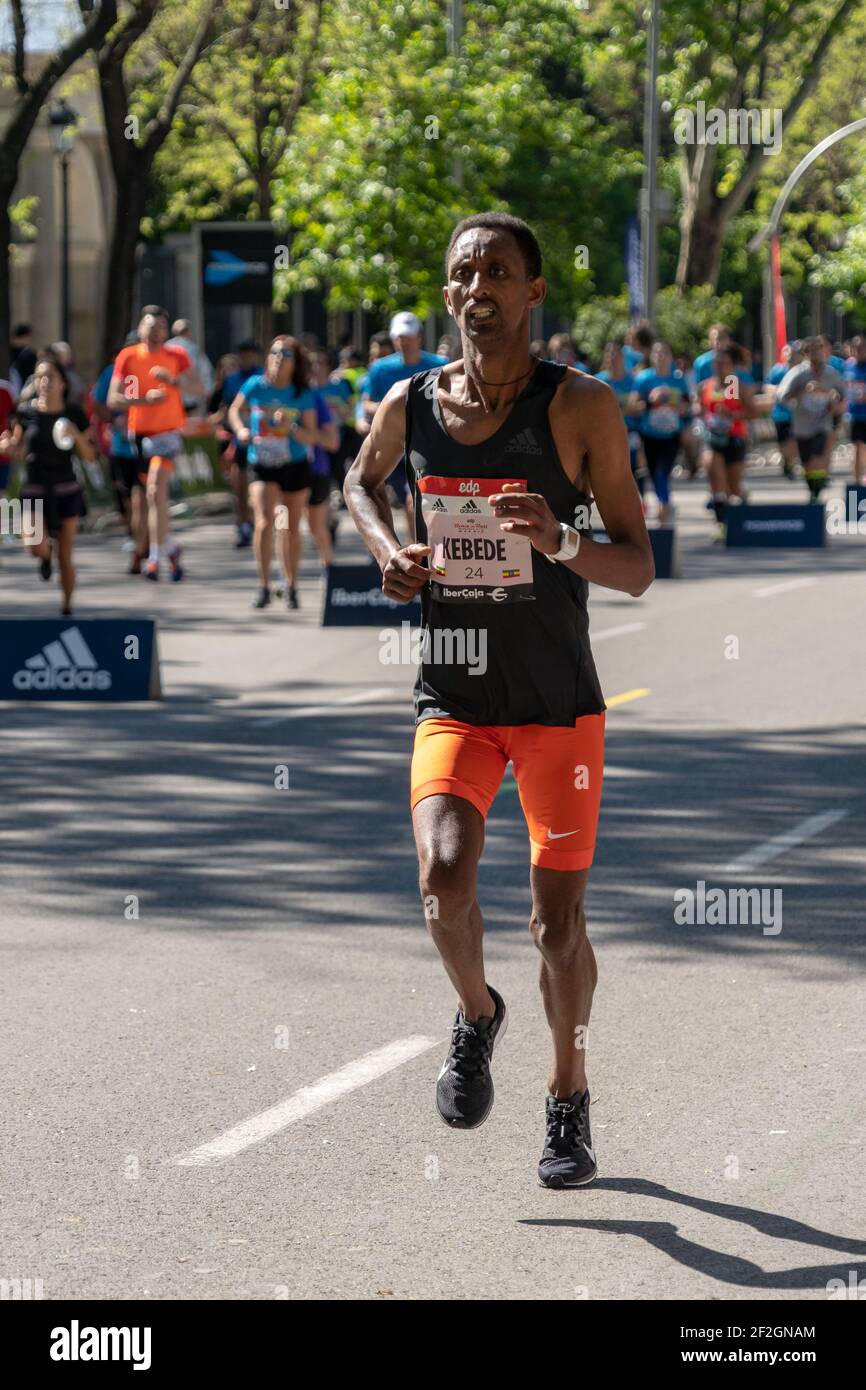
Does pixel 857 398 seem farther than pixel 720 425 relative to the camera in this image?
Yes

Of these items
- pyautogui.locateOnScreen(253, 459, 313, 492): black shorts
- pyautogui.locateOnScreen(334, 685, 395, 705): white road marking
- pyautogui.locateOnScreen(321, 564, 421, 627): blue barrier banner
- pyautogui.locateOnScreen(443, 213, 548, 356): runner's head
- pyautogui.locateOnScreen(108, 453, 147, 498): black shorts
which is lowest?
pyautogui.locateOnScreen(334, 685, 395, 705): white road marking

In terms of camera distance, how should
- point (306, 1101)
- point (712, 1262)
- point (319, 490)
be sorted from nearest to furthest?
point (712, 1262) < point (306, 1101) < point (319, 490)

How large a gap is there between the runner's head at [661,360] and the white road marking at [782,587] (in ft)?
10.6

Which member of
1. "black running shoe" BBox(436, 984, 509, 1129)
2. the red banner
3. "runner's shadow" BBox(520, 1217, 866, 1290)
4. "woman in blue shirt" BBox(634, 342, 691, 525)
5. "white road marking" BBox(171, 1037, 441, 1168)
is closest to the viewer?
"runner's shadow" BBox(520, 1217, 866, 1290)

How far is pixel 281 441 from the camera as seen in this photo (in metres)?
17.1

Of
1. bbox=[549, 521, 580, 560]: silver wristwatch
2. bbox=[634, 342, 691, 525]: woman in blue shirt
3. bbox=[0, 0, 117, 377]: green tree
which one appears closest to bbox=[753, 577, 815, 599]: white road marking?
bbox=[634, 342, 691, 525]: woman in blue shirt

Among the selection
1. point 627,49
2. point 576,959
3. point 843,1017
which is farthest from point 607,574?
point 627,49

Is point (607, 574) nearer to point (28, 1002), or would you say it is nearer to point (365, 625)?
point (28, 1002)

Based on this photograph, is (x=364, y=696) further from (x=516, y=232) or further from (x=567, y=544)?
(x=567, y=544)

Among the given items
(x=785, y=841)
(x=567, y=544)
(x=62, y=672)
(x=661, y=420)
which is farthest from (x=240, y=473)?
(x=567, y=544)

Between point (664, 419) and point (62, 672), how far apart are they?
10.0m

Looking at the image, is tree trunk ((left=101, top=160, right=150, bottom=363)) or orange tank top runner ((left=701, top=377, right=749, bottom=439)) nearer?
orange tank top runner ((left=701, top=377, right=749, bottom=439))

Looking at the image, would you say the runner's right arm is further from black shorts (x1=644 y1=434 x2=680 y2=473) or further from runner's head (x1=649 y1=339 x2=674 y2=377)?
runner's head (x1=649 y1=339 x2=674 y2=377)

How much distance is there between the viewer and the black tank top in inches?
205
